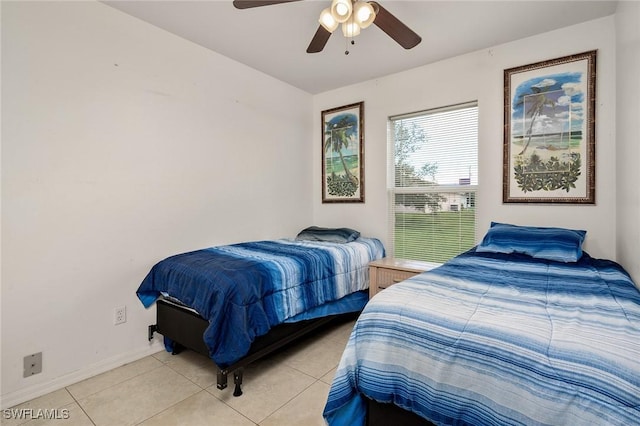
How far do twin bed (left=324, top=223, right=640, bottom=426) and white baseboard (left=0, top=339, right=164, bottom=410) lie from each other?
1811 mm

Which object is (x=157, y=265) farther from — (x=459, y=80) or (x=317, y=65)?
(x=459, y=80)

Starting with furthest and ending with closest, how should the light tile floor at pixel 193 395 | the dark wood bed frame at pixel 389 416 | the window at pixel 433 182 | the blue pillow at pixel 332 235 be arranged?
1. the blue pillow at pixel 332 235
2. the window at pixel 433 182
3. the light tile floor at pixel 193 395
4. the dark wood bed frame at pixel 389 416

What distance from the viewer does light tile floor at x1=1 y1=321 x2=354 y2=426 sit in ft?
5.50

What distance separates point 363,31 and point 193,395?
2945 mm

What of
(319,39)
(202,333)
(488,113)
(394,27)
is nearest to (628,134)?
(488,113)

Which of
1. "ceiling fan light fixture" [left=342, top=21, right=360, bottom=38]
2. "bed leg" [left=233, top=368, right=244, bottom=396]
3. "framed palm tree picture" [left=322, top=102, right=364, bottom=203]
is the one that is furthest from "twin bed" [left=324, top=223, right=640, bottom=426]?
"framed palm tree picture" [left=322, top=102, right=364, bottom=203]

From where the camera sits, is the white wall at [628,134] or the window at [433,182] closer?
the white wall at [628,134]

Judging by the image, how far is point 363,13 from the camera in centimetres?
179

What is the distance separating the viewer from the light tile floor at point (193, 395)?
1678 mm

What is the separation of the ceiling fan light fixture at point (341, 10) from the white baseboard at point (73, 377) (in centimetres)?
271

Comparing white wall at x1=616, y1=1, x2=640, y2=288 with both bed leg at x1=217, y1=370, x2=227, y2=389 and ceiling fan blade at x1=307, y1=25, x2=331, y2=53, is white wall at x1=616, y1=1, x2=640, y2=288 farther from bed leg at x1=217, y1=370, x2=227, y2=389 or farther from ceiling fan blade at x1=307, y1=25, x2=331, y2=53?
bed leg at x1=217, y1=370, x2=227, y2=389

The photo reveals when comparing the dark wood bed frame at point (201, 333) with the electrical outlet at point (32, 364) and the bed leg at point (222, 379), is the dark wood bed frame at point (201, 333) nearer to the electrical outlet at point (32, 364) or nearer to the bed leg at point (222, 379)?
the bed leg at point (222, 379)

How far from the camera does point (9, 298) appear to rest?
1823 millimetres

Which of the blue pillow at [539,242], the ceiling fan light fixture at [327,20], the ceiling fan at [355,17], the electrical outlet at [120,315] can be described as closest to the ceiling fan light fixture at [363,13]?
the ceiling fan at [355,17]
